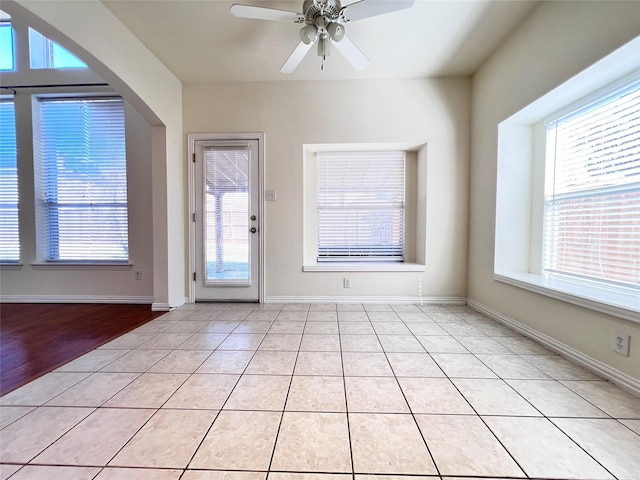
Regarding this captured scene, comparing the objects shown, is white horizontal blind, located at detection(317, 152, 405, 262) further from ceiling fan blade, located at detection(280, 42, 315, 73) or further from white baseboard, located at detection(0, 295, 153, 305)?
white baseboard, located at detection(0, 295, 153, 305)

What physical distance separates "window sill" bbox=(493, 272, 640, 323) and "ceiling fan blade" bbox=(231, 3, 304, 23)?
8.94ft

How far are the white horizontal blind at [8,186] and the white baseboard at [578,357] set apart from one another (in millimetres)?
5621

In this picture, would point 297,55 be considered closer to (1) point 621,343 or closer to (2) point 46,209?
(1) point 621,343

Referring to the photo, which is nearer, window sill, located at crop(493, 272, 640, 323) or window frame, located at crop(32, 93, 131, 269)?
window sill, located at crop(493, 272, 640, 323)

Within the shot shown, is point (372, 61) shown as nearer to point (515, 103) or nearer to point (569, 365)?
point (515, 103)

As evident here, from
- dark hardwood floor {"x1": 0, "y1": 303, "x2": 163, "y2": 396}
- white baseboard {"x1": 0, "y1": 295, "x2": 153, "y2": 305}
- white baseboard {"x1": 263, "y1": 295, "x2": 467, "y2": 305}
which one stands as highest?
white baseboard {"x1": 263, "y1": 295, "x2": 467, "y2": 305}

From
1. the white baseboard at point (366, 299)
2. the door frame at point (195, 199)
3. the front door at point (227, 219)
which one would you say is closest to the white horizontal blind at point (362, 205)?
the white baseboard at point (366, 299)

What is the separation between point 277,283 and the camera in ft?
9.62

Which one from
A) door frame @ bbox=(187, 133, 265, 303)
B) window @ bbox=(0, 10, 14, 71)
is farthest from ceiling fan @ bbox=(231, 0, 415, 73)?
A: window @ bbox=(0, 10, 14, 71)

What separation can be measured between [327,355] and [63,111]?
429cm

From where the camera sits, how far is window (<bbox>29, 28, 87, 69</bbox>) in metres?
2.90

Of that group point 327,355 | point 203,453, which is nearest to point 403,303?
point 327,355

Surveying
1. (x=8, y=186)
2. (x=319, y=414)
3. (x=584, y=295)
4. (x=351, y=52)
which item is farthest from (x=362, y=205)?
(x=8, y=186)

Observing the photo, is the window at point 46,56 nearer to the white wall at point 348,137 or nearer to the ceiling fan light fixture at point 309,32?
the white wall at point 348,137
